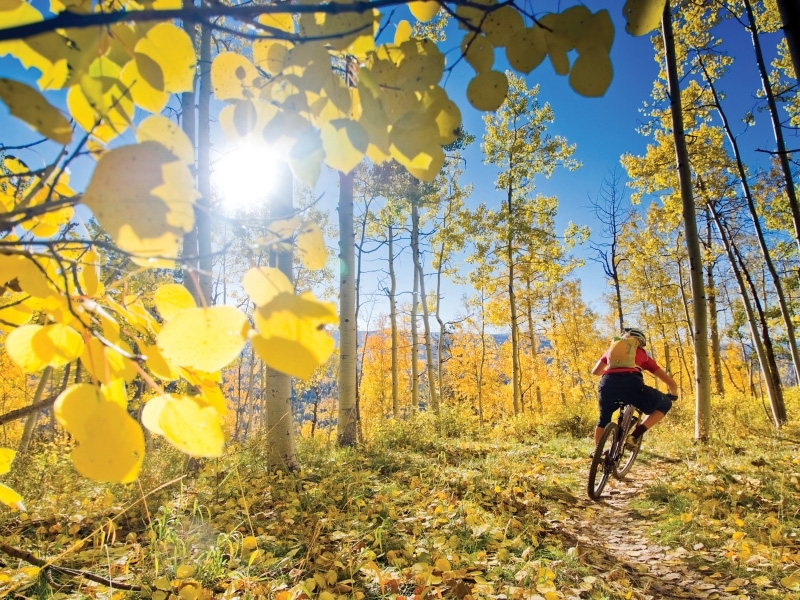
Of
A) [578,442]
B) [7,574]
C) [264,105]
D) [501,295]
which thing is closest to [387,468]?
[7,574]

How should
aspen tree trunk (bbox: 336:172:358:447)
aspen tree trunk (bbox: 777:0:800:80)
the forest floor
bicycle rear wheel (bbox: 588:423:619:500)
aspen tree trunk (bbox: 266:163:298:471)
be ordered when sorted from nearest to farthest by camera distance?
aspen tree trunk (bbox: 777:0:800:80) → the forest floor → bicycle rear wheel (bbox: 588:423:619:500) → aspen tree trunk (bbox: 266:163:298:471) → aspen tree trunk (bbox: 336:172:358:447)

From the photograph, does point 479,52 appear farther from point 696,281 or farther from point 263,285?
point 696,281

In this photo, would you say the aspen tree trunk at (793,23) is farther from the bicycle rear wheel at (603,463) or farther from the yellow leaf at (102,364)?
the bicycle rear wheel at (603,463)

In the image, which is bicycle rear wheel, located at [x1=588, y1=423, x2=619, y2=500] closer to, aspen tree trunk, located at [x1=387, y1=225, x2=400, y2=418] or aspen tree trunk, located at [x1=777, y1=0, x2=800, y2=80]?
aspen tree trunk, located at [x1=777, y1=0, x2=800, y2=80]

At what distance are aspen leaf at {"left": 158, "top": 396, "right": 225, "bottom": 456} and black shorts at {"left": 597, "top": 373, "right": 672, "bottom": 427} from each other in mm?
4647

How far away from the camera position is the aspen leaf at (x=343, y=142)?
1.53 ft

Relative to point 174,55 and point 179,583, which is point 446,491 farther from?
point 174,55

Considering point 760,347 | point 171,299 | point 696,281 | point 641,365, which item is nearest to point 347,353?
point 641,365

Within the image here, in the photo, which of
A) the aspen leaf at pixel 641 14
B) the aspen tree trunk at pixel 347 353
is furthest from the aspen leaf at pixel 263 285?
the aspen tree trunk at pixel 347 353

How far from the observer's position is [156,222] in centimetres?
33

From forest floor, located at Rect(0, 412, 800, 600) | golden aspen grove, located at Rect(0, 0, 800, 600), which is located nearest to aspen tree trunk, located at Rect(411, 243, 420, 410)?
golden aspen grove, located at Rect(0, 0, 800, 600)

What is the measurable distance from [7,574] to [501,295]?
19.0m

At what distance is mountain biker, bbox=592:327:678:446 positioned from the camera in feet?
13.9

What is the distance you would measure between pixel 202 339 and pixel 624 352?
15.5ft
